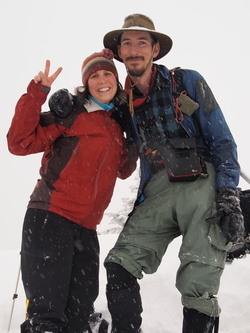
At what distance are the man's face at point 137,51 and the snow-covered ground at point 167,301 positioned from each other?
3287mm

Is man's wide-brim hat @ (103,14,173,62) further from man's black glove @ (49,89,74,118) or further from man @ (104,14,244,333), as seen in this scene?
man's black glove @ (49,89,74,118)

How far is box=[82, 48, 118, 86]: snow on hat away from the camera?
383 centimetres

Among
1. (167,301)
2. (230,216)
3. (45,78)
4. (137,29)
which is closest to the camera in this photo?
(230,216)

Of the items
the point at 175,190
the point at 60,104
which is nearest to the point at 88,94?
the point at 60,104

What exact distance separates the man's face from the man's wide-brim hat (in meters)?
0.08

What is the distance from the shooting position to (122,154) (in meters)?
3.96

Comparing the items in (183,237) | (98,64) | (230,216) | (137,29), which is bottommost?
(183,237)

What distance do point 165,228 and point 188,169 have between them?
→ 69cm

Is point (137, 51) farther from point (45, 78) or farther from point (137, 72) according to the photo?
point (45, 78)

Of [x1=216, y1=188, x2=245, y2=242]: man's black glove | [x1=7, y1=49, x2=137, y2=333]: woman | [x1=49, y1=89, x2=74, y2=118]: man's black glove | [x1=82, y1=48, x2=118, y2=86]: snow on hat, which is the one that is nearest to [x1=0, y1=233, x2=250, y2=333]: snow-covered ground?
[x1=7, y1=49, x2=137, y2=333]: woman

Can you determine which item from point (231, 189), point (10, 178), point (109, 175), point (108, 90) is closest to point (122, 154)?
point (109, 175)

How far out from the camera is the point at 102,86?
3744 mm

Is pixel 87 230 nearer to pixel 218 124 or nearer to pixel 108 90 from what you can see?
pixel 108 90

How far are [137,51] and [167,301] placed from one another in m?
3.64
